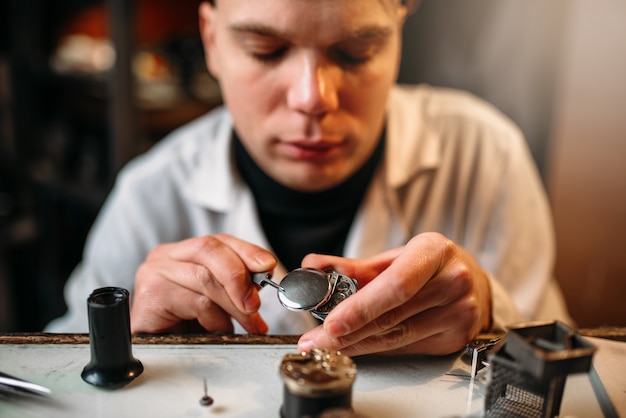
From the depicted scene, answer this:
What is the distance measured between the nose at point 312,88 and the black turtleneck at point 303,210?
0.43m

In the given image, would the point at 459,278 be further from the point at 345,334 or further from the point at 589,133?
the point at 589,133

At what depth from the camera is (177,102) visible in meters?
2.92

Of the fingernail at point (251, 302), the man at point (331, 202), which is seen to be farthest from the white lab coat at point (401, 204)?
the fingernail at point (251, 302)

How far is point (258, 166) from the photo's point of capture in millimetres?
1589

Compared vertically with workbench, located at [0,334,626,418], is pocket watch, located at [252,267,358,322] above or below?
above

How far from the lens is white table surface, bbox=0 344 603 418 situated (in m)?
0.75

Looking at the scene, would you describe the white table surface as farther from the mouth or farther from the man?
the mouth

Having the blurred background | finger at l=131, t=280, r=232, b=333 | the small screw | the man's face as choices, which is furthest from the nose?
the blurred background

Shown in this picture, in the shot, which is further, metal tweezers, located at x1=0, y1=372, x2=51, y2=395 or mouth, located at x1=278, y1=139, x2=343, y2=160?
mouth, located at x1=278, y1=139, x2=343, y2=160

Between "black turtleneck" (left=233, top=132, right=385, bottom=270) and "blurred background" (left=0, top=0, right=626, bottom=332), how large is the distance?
1073mm

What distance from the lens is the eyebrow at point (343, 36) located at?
114cm

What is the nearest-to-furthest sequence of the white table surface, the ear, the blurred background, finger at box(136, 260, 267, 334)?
the white table surface < finger at box(136, 260, 267, 334) < the ear < the blurred background

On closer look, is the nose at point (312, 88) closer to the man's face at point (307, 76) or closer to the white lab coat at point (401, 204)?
the man's face at point (307, 76)

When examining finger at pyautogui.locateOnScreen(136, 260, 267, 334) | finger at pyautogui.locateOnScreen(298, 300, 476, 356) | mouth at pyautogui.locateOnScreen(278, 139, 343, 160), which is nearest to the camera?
finger at pyautogui.locateOnScreen(298, 300, 476, 356)
